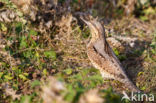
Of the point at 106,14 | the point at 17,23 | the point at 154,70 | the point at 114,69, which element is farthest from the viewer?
the point at 106,14

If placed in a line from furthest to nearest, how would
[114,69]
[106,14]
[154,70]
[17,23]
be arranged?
1. [106,14]
2. [17,23]
3. [154,70]
4. [114,69]

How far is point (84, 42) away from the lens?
568 cm

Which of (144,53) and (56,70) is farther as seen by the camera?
(144,53)

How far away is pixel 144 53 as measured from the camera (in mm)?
→ 5891

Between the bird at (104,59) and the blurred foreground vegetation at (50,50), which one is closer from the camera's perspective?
the blurred foreground vegetation at (50,50)

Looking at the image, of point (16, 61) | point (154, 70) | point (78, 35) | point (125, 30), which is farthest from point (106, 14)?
point (16, 61)

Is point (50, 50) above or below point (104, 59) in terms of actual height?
above

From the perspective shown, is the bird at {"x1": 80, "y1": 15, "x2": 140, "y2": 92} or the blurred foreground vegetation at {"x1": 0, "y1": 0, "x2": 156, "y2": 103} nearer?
the blurred foreground vegetation at {"x1": 0, "y1": 0, "x2": 156, "y2": 103}

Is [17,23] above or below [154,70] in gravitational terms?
above

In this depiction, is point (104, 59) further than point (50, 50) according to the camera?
No

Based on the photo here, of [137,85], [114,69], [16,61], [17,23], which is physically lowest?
[137,85]

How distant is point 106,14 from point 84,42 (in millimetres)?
2416

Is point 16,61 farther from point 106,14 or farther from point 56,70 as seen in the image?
point 106,14

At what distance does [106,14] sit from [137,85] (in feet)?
11.4
